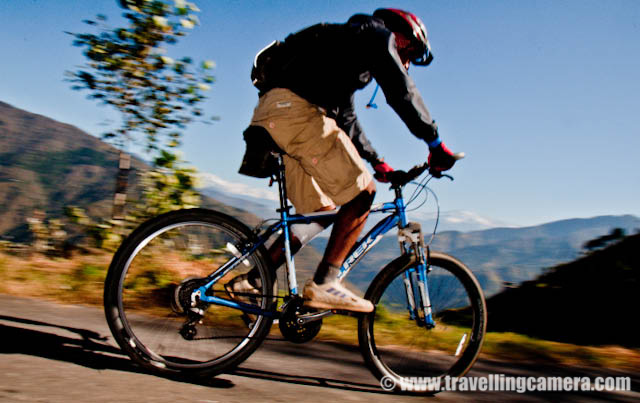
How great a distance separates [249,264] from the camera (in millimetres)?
2521

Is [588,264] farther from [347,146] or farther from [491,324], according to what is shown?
[347,146]

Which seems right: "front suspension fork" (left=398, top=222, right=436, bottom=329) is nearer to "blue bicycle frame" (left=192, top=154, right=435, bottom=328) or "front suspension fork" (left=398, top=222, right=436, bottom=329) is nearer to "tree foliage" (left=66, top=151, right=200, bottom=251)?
"blue bicycle frame" (left=192, top=154, right=435, bottom=328)

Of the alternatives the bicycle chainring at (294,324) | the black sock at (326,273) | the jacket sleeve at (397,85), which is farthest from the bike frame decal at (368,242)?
the jacket sleeve at (397,85)

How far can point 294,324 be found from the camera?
2.48 meters

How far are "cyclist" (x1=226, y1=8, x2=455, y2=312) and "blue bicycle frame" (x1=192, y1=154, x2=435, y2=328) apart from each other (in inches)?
3.8

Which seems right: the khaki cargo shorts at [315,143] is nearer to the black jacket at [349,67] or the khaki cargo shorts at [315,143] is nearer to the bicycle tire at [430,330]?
the black jacket at [349,67]

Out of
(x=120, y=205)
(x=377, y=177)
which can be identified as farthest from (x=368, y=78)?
(x=120, y=205)

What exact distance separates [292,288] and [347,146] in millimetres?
855

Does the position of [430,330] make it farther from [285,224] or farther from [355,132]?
[355,132]

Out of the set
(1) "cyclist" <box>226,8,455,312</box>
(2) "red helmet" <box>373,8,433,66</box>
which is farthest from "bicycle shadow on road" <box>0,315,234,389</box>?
(2) "red helmet" <box>373,8,433,66</box>

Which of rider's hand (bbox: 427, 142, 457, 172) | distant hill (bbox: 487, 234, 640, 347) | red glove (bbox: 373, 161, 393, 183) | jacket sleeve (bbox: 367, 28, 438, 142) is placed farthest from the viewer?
distant hill (bbox: 487, 234, 640, 347)

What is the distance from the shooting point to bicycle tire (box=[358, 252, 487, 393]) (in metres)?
2.62

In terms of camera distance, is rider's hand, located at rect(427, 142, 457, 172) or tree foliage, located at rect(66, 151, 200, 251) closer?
rider's hand, located at rect(427, 142, 457, 172)

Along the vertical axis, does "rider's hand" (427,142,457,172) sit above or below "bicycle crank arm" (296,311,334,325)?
above
